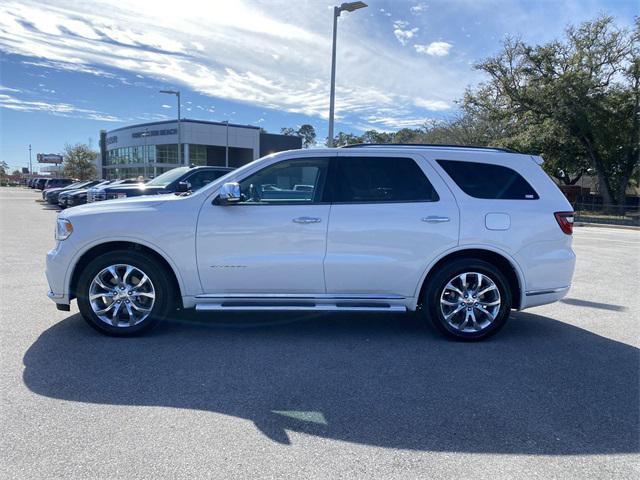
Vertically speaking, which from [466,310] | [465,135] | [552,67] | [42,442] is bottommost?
[42,442]

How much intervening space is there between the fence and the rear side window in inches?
955

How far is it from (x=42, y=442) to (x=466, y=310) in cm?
372

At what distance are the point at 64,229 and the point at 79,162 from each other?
80527 millimetres

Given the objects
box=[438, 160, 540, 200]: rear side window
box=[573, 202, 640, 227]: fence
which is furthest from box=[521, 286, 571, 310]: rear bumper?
box=[573, 202, 640, 227]: fence

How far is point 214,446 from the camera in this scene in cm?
281

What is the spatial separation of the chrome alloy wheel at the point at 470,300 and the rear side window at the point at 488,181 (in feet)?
2.80

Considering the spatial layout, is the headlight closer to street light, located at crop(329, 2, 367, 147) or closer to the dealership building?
street light, located at crop(329, 2, 367, 147)

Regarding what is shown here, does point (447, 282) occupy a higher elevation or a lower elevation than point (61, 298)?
higher

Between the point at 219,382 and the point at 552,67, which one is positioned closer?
the point at 219,382

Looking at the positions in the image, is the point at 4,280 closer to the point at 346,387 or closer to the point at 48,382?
the point at 48,382

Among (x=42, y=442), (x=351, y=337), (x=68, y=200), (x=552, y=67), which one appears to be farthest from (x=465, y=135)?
(x=42, y=442)

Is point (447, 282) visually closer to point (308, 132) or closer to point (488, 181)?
point (488, 181)

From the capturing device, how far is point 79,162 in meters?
75.0

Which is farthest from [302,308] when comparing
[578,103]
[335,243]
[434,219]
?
[578,103]
